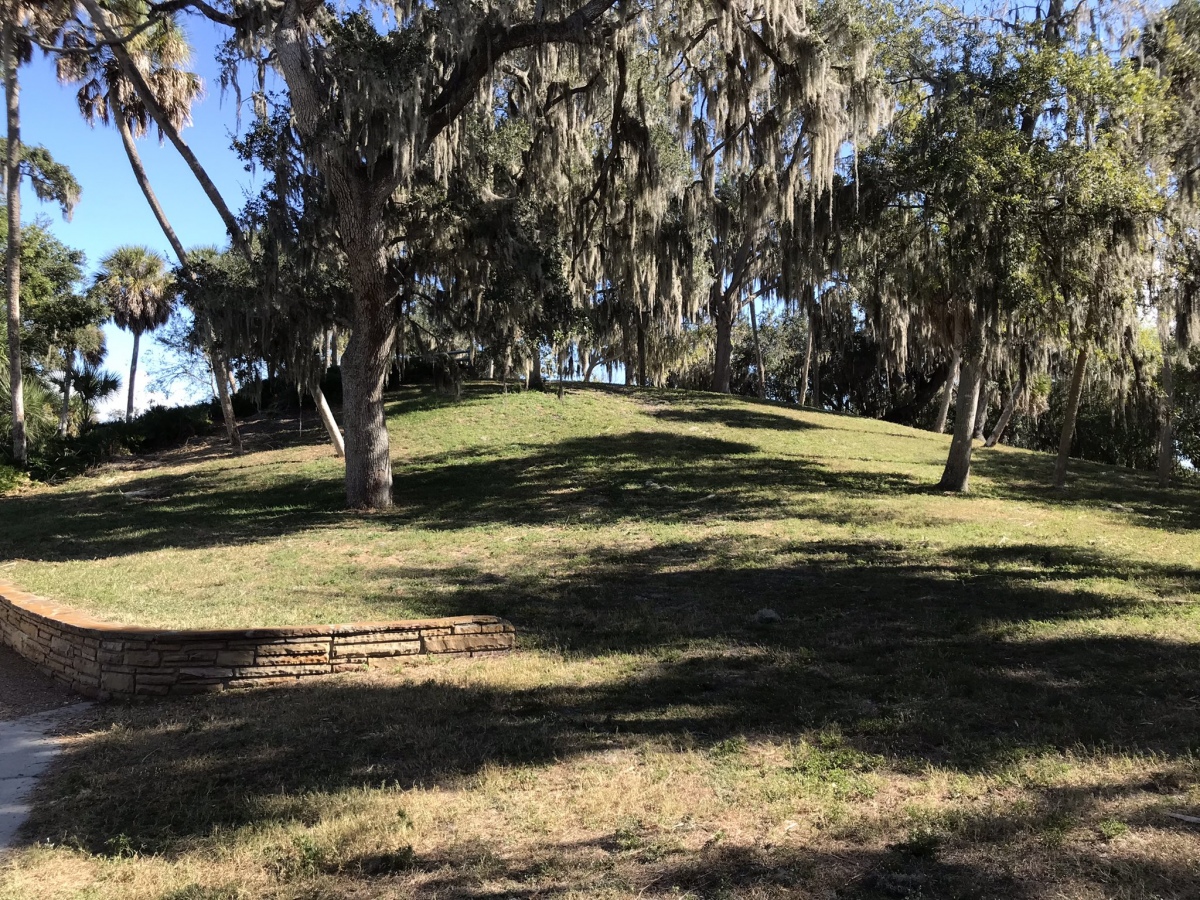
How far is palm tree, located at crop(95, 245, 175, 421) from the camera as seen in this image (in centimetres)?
3331

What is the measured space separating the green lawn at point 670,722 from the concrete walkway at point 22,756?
0.13 metres

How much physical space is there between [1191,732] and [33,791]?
19.9 ft

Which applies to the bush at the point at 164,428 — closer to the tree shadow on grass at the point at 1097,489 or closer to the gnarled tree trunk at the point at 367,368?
the gnarled tree trunk at the point at 367,368

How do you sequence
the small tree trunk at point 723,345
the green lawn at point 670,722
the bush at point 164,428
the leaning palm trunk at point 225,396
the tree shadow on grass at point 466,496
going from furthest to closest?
the small tree trunk at point 723,345 → the bush at point 164,428 → the leaning palm trunk at point 225,396 → the tree shadow on grass at point 466,496 → the green lawn at point 670,722

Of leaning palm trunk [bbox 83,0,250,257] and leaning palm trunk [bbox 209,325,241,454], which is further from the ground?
leaning palm trunk [bbox 83,0,250,257]

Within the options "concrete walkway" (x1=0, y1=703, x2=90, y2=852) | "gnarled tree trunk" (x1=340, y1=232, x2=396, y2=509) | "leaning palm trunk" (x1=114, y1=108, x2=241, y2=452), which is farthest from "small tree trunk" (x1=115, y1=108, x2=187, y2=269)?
"concrete walkway" (x1=0, y1=703, x2=90, y2=852)

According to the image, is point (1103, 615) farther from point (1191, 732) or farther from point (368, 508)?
point (368, 508)

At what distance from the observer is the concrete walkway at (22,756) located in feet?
13.2

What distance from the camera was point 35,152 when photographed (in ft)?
78.9

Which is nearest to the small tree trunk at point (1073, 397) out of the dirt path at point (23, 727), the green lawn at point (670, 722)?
the green lawn at point (670, 722)

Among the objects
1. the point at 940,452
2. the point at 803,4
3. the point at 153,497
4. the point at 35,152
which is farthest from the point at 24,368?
the point at 940,452

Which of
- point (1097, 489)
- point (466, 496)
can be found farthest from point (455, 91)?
point (1097, 489)

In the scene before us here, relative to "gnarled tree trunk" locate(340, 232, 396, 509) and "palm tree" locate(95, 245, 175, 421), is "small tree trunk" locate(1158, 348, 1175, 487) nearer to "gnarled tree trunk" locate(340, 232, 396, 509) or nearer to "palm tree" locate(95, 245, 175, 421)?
"gnarled tree trunk" locate(340, 232, 396, 509)

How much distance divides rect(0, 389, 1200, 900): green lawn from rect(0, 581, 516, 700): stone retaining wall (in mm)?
241
